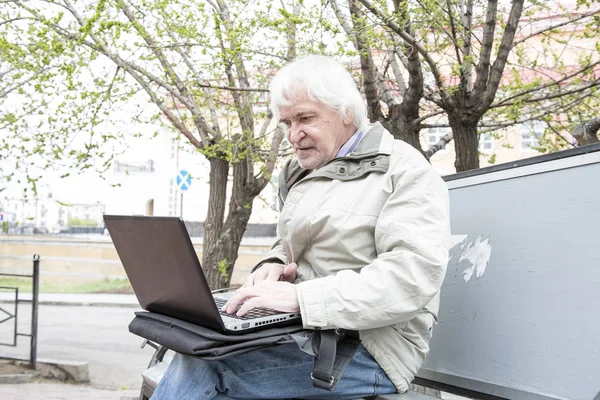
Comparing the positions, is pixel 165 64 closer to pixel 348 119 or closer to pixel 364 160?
pixel 348 119

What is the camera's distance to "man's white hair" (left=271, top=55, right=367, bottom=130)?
241 centimetres

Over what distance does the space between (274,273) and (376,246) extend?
44 cm

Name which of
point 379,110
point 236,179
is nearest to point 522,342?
point 379,110

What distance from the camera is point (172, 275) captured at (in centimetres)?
206

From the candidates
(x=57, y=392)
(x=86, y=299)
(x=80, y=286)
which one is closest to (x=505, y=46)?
(x=57, y=392)

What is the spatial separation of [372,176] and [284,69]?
0.51 metres

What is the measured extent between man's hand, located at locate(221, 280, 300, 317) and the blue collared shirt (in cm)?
60

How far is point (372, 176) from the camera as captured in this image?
2.26 metres

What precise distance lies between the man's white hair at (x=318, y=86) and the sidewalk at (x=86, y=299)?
18.1 m

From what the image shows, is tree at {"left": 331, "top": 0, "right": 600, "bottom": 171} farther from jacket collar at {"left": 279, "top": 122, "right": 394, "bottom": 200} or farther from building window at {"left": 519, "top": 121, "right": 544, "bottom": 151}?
jacket collar at {"left": 279, "top": 122, "right": 394, "bottom": 200}

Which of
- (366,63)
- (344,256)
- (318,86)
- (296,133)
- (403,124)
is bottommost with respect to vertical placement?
(344,256)

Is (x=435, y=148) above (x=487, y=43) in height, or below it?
below

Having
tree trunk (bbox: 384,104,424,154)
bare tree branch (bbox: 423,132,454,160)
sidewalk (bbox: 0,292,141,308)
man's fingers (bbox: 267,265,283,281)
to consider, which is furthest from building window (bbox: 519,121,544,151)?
sidewalk (bbox: 0,292,141,308)

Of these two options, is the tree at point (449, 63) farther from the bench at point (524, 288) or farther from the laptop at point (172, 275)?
the laptop at point (172, 275)
